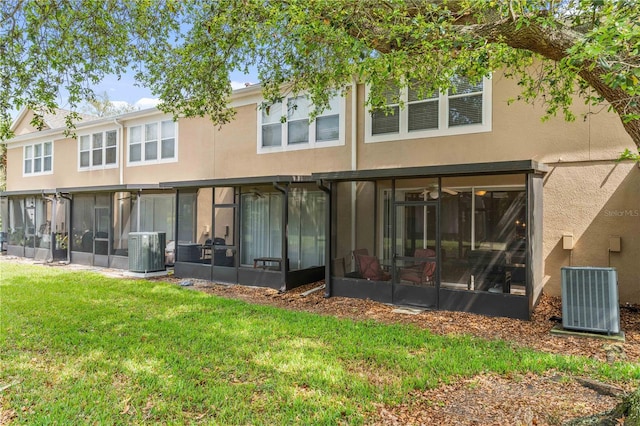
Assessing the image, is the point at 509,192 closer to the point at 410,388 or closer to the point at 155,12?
the point at 410,388

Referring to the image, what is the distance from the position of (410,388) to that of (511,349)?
199 centimetres

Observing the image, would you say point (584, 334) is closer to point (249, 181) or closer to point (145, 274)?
point (249, 181)

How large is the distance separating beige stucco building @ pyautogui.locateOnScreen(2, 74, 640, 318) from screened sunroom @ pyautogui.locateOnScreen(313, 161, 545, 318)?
0.08 feet

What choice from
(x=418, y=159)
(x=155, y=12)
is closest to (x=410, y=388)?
(x=418, y=159)

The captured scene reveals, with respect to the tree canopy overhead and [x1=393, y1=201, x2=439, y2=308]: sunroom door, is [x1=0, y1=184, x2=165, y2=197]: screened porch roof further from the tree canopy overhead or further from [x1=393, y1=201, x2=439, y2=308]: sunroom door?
[x1=393, y1=201, x2=439, y2=308]: sunroom door

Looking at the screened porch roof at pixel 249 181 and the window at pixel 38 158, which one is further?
the window at pixel 38 158

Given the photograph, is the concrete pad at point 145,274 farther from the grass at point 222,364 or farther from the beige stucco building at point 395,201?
the grass at point 222,364

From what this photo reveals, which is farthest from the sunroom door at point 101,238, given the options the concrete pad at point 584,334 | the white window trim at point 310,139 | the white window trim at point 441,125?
the concrete pad at point 584,334

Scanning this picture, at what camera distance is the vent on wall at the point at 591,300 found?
6.00m

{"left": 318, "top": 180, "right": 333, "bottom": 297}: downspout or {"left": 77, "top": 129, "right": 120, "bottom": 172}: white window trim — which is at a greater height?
{"left": 77, "top": 129, "right": 120, "bottom": 172}: white window trim

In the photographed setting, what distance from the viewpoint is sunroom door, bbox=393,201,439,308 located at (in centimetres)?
785

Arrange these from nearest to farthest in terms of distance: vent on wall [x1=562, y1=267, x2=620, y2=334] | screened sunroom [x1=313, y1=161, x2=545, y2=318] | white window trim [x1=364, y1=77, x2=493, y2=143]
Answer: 1. vent on wall [x1=562, y1=267, x2=620, y2=334]
2. screened sunroom [x1=313, y1=161, x2=545, y2=318]
3. white window trim [x1=364, y1=77, x2=493, y2=143]

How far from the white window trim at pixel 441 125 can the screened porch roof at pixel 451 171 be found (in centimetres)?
168

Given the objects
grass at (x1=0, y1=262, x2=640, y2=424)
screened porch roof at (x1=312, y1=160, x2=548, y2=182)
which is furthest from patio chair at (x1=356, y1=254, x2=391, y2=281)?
grass at (x1=0, y1=262, x2=640, y2=424)
